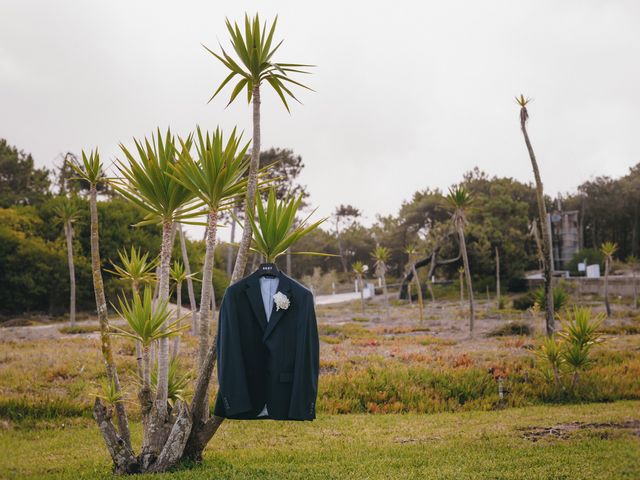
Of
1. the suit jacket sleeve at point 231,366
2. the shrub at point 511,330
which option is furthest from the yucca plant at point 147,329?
the shrub at point 511,330

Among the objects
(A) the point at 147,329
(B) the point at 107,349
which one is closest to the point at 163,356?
(A) the point at 147,329

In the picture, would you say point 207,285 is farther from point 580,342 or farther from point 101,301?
point 580,342

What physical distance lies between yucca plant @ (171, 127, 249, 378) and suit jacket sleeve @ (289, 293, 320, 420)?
0.77m

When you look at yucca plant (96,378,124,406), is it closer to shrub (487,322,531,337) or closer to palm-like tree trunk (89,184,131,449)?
palm-like tree trunk (89,184,131,449)

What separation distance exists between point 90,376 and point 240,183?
619 centimetres

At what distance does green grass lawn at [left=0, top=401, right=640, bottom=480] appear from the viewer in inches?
189

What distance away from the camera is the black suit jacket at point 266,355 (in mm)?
4406

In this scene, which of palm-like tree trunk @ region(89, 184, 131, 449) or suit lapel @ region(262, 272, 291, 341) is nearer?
suit lapel @ region(262, 272, 291, 341)

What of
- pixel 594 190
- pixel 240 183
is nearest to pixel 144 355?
pixel 240 183

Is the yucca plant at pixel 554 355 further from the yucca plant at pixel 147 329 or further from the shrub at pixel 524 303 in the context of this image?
the shrub at pixel 524 303

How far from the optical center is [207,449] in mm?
5941

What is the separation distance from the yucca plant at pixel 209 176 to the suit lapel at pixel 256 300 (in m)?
0.33

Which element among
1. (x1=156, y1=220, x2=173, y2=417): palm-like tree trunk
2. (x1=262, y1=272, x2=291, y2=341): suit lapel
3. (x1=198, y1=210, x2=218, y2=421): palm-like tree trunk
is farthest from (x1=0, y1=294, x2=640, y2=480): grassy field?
(x1=262, y1=272, x2=291, y2=341): suit lapel

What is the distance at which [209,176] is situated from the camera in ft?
15.3
